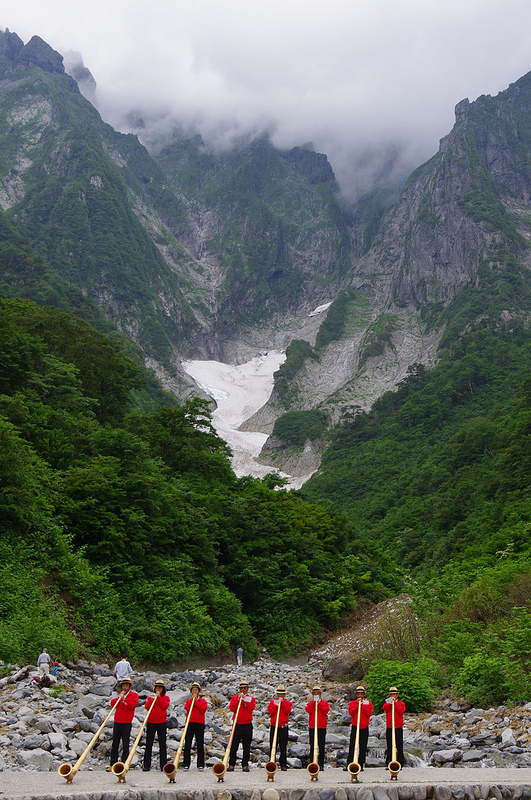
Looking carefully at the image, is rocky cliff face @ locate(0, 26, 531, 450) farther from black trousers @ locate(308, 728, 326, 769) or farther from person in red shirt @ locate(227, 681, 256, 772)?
person in red shirt @ locate(227, 681, 256, 772)

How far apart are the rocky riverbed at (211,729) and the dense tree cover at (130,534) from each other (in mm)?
2104

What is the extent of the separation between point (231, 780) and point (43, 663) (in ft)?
20.2

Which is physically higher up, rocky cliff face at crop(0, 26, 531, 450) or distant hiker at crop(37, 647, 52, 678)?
rocky cliff face at crop(0, 26, 531, 450)

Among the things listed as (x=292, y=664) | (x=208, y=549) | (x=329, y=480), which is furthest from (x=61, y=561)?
(x=329, y=480)

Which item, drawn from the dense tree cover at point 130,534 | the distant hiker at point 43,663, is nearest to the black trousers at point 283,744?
the distant hiker at point 43,663

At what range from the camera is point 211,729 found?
11383 millimetres

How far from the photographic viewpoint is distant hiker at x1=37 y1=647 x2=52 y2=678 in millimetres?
12445

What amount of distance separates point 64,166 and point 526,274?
128662mm

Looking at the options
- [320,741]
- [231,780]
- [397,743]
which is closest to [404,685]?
[397,743]

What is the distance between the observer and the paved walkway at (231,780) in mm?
7465

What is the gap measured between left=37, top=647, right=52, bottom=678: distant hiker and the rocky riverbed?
192 millimetres

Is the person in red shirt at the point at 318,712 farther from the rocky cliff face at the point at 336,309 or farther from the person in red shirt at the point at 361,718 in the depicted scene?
the rocky cliff face at the point at 336,309

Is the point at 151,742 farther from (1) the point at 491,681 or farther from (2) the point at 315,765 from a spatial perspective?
(1) the point at 491,681

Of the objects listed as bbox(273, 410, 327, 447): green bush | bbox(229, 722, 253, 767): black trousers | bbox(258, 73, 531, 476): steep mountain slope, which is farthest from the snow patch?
bbox(229, 722, 253, 767): black trousers
